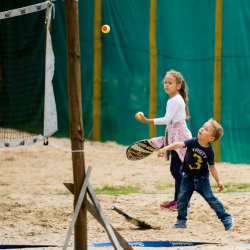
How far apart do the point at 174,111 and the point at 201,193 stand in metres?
1.01

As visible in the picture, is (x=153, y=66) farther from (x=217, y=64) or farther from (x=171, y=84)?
(x=171, y=84)

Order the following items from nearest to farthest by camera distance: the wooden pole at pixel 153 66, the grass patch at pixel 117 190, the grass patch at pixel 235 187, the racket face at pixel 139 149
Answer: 1. the racket face at pixel 139 149
2. the grass patch at pixel 235 187
3. the grass patch at pixel 117 190
4. the wooden pole at pixel 153 66

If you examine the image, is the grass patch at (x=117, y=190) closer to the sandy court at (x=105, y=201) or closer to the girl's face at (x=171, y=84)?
the sandy court at (x=105, y=201)

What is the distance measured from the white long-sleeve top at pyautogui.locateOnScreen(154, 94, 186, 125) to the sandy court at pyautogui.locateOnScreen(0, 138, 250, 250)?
1052 mm

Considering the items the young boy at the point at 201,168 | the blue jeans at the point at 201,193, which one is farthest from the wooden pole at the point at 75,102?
the blue jeans at the point at 201,193

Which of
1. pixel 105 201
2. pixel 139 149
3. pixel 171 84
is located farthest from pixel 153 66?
pixel 139 149

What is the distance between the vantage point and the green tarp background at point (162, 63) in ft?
30.6

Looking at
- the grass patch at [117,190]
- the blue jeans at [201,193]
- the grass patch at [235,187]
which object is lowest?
the grass patch at [117,190]

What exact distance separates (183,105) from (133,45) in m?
5.38

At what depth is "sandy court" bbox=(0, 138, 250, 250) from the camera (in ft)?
15.2

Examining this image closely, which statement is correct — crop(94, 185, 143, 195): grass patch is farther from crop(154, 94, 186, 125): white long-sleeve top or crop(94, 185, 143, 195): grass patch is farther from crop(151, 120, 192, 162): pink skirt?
crop(154, 94, 186, 125): white long-sleeve top

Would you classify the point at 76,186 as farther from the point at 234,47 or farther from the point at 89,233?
the point at 234,47

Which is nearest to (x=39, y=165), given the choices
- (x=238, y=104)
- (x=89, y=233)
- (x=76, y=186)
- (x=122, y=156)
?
(x=122, y=156)

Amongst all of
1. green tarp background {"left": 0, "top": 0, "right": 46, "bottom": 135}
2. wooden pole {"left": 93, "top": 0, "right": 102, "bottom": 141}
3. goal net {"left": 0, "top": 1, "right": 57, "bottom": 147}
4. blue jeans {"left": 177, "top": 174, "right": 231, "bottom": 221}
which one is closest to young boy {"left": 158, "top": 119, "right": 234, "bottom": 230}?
blue jeans {"left": 177, "top": 174, "right": 231, "bottom": 221}
